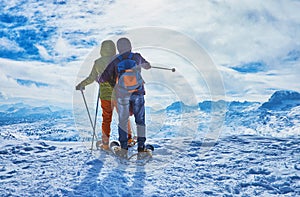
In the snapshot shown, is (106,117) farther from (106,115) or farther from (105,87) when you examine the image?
(105,87)

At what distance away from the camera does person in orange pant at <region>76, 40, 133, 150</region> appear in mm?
5336

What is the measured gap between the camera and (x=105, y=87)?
551cm

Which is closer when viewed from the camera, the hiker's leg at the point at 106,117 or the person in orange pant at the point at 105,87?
the person in orange pant at the point at 105,87

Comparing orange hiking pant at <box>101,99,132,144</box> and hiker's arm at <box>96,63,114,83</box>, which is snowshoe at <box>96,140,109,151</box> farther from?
hiker's arm at <box>96,63,114,83</box>

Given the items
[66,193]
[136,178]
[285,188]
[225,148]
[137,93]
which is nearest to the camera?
[66,193]

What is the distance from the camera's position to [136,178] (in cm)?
444

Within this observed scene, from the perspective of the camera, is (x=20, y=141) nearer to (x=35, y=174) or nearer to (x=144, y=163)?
(x=35, y=174)

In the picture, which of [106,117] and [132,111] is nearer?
[132,111]

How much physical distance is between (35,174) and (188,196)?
2.65m

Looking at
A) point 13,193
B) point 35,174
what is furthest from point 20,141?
point 13,193

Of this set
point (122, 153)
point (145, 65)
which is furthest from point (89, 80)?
point (122, 153)

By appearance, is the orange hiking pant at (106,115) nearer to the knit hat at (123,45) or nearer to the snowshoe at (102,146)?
the snowshoe at (102,146)

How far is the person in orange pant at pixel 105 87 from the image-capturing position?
534cm

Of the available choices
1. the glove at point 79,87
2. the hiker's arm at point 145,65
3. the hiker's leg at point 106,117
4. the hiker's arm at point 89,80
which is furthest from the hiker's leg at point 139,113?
the glove at point 79,87
